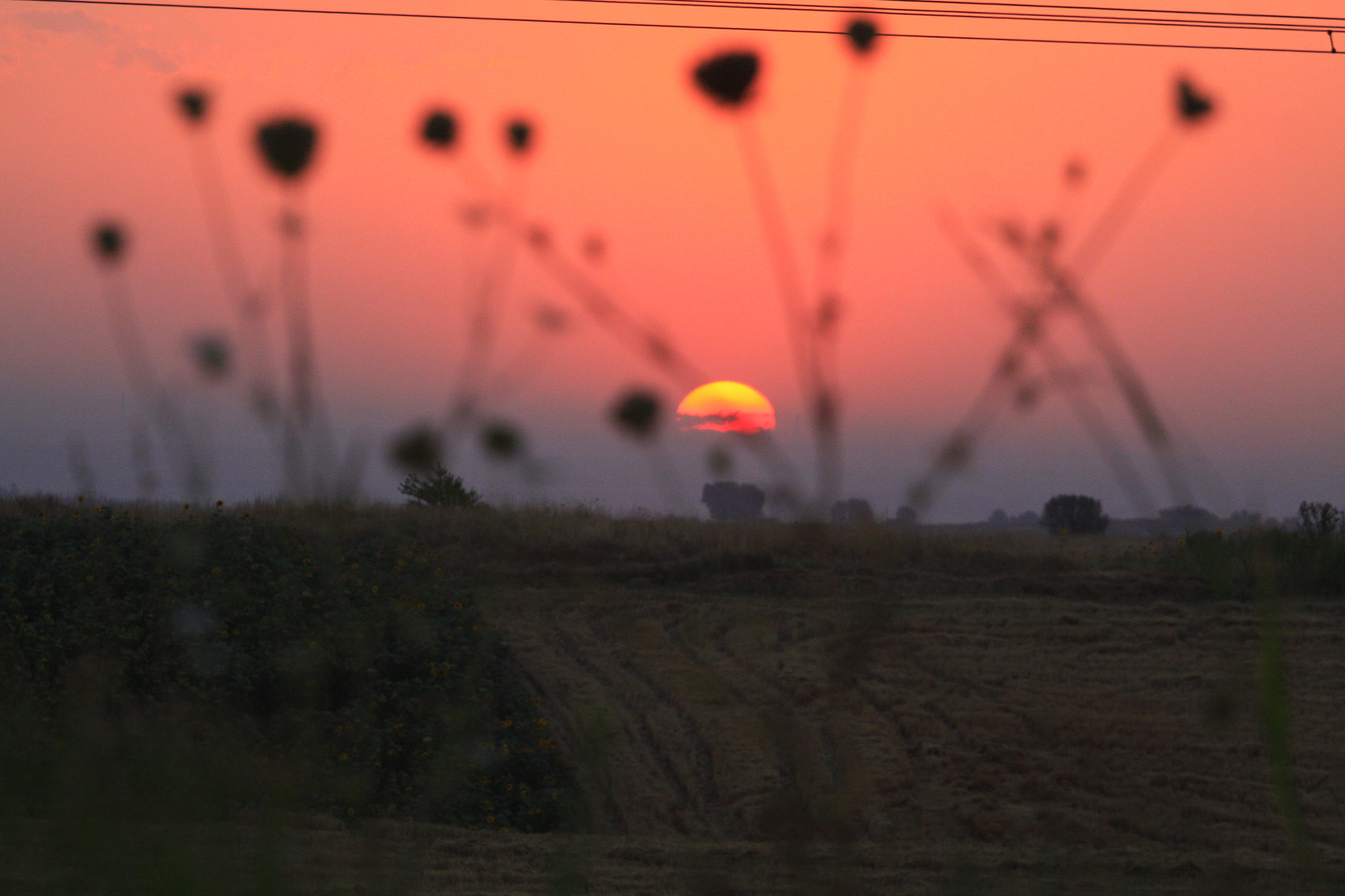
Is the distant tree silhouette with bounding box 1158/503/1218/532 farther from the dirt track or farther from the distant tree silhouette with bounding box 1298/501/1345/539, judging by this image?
the distant tree silhouette with bounding box 1298/501/1345/539

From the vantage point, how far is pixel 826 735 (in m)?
7.92

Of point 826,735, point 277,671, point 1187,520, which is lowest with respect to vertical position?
point 826,735

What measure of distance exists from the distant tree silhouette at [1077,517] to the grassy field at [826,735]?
18.2 metres

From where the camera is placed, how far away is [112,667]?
21.3 ft

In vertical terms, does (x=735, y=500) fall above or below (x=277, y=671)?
above

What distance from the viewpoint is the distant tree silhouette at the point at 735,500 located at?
1.58m

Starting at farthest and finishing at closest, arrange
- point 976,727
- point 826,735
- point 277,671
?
point 976,727, point 826,735, point 277,671

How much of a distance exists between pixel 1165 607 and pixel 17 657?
11606mm

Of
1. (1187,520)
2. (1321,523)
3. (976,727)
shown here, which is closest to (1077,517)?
(1321,523)

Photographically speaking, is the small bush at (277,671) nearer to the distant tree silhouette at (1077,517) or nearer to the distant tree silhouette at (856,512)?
the distant tree silhouette at (856,512)

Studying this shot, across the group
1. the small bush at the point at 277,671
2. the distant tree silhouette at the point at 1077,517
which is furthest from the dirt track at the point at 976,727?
the distant tree silhouette at the point at 1077,517

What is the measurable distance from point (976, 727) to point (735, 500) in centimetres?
711

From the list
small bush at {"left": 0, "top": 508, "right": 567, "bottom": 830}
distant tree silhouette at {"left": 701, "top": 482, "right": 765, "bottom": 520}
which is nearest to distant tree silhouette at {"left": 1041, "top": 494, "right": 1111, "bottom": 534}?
small bush at {"left": 0, "top": 508, "right": 567, "bottom": 830}

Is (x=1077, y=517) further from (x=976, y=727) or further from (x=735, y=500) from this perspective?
(x=735, y=500)
